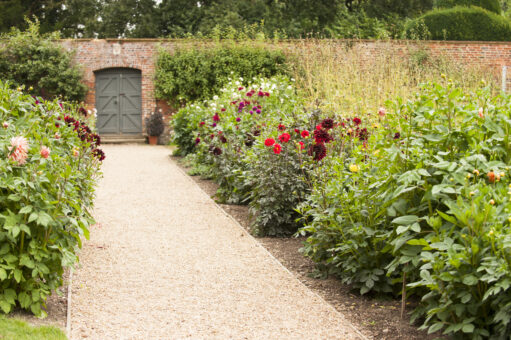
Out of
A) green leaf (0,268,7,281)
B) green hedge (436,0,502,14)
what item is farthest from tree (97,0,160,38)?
green leaf (0,268,7,281)

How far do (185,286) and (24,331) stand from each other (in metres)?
1.22

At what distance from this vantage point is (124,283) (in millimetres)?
3926

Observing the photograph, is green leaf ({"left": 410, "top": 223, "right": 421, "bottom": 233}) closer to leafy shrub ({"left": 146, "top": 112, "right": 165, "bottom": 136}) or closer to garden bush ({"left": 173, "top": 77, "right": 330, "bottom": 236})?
garden bush ({"left": 173, "top": 77, "right": 330, "bottom": 236})

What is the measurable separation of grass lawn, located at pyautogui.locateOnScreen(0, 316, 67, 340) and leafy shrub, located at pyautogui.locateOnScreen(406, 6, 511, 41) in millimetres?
16414

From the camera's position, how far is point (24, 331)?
286cm

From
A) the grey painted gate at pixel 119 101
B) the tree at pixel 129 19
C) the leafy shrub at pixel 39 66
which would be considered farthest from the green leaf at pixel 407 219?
the tree at pixel 129 19

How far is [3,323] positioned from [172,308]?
3.18 feet

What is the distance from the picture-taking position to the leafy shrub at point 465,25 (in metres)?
17.6

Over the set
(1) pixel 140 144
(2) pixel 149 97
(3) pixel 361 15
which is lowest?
(1) pixel 140 144

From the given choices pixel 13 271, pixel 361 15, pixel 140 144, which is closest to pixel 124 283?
pixel 13 271

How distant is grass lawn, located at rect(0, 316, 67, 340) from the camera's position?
9.16 feet

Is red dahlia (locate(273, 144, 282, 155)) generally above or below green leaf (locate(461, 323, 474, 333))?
above

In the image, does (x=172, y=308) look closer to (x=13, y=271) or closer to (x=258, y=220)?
(x=13, y=271)

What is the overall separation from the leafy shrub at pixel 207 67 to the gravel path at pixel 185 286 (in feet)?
33.0
